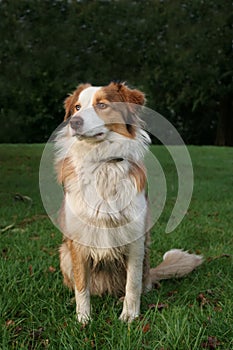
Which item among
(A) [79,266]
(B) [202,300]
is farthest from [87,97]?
(B) [202,300]

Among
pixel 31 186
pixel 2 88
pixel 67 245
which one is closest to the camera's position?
pixel 67 245

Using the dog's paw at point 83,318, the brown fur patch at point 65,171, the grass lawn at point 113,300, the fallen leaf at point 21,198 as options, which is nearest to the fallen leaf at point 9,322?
the grass lawn at point 113,300

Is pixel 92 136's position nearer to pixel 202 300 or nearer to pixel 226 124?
pixel 202 300

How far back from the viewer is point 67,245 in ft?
10.0

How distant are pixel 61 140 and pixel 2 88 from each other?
1127cm

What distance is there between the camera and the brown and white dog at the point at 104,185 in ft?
9.02

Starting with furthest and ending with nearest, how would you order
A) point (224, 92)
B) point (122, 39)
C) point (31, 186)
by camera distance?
point (224, 92)
point (122, 39)
point (31, 186)

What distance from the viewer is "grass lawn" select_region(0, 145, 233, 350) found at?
2.33 meters

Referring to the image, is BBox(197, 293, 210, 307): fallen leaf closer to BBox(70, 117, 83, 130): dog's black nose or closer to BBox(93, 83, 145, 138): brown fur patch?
BBox(93, 83, 145, 138): brown fur patch

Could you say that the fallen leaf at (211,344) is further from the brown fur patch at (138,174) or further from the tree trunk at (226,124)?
→ the tree trunk at (226,124)

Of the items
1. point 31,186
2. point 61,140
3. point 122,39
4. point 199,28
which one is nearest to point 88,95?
point 61,140

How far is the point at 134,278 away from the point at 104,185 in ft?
1.91

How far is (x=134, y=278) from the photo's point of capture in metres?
2.88

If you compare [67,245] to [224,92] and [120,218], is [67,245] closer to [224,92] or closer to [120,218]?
[120,218]
